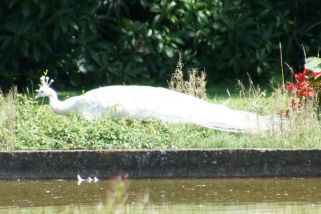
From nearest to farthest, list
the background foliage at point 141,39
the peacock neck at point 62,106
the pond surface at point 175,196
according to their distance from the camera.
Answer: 1. the pond surface at point 175,196
2. the peacock neck at point 62,106
3. the background foliage at point 141,39

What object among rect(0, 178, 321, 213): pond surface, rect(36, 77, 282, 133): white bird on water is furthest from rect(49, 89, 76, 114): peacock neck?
rect(0, 178, 321, 213): pond surface

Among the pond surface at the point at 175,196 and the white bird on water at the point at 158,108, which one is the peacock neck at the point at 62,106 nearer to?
the white bird on water at the point at 158,108

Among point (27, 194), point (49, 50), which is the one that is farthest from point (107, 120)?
point (49, 50)

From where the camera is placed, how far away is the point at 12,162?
9602mm

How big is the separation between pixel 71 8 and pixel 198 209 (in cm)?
811

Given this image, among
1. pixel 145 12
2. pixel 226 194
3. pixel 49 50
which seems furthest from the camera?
pixel 145 12

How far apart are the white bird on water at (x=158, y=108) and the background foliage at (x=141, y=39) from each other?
4.06 m

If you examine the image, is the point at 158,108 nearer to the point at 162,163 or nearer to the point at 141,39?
the point at 162,163

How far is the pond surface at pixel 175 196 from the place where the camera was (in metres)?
8.05

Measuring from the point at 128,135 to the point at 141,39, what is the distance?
238 inches

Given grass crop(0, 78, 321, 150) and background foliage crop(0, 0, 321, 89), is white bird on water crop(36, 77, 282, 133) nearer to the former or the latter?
grass crop(0, 78, 321, 150)

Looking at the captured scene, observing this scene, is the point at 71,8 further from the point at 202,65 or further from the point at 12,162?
the point at 12,162

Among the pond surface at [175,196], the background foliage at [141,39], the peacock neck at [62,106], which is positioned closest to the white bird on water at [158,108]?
the peacock neck at [62,106]

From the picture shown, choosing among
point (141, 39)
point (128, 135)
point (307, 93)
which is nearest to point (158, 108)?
point (128, 135)
